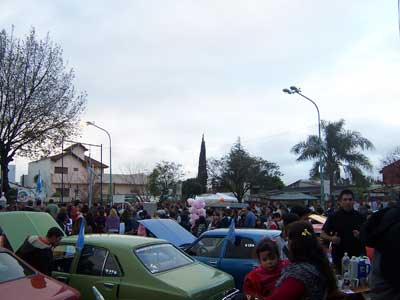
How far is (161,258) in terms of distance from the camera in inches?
260

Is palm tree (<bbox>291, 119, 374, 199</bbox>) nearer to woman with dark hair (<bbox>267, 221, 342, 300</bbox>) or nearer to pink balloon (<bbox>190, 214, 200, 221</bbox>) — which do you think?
pink balloon (<bbox>190, 214, 200, 221</bbox>)

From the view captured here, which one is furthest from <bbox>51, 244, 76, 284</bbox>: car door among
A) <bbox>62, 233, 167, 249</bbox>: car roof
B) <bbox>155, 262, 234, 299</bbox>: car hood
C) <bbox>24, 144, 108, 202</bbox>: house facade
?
<bbox>24, 144, 108, 202</bbox>: house facade

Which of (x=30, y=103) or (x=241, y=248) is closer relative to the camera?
(x=241, y=248)

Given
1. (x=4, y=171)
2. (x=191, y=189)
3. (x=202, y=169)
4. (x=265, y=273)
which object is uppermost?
(x=202, y=169)

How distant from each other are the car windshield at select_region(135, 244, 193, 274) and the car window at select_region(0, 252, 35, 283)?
4.72 feet

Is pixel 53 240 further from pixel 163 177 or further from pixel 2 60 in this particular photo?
pixel 163 177

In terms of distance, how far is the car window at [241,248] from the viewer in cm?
848

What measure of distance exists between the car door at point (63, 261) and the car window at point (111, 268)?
65 cm

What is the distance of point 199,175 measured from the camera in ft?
226

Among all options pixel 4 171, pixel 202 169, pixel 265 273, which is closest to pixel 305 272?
pixel 265 273

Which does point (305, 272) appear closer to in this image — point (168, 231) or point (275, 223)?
point (168, 231)

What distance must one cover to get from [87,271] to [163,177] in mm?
61166

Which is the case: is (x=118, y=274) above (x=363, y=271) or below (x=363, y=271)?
below

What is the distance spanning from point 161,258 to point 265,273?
2851 millimetres
